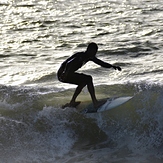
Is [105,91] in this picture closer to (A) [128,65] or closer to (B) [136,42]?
(A) [128,65]

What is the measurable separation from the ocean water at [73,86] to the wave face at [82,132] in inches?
0.8

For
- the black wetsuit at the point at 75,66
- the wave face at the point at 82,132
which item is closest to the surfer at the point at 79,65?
the black wetsuit at the point at 75,66

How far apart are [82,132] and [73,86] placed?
255 cm

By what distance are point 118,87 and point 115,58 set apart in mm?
3201

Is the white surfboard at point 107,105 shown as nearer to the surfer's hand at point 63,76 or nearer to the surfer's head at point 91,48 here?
the surfer's hand at point 63,76

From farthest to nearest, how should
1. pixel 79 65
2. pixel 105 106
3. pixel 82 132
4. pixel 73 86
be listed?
pixel 73 86, pixel 82 132, pixel 105 106, pixel 79 65

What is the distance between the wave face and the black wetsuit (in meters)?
0.87

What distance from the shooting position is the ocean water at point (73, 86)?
11.0 m

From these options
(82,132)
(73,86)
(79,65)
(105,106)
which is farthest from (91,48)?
(73,86)

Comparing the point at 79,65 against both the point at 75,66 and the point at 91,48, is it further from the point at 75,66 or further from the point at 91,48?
the point at 91,48

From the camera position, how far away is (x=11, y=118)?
38.6ft

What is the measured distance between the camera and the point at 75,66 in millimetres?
10914

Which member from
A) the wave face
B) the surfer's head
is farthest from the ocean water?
the surfer's head

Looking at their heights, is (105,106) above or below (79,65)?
below
